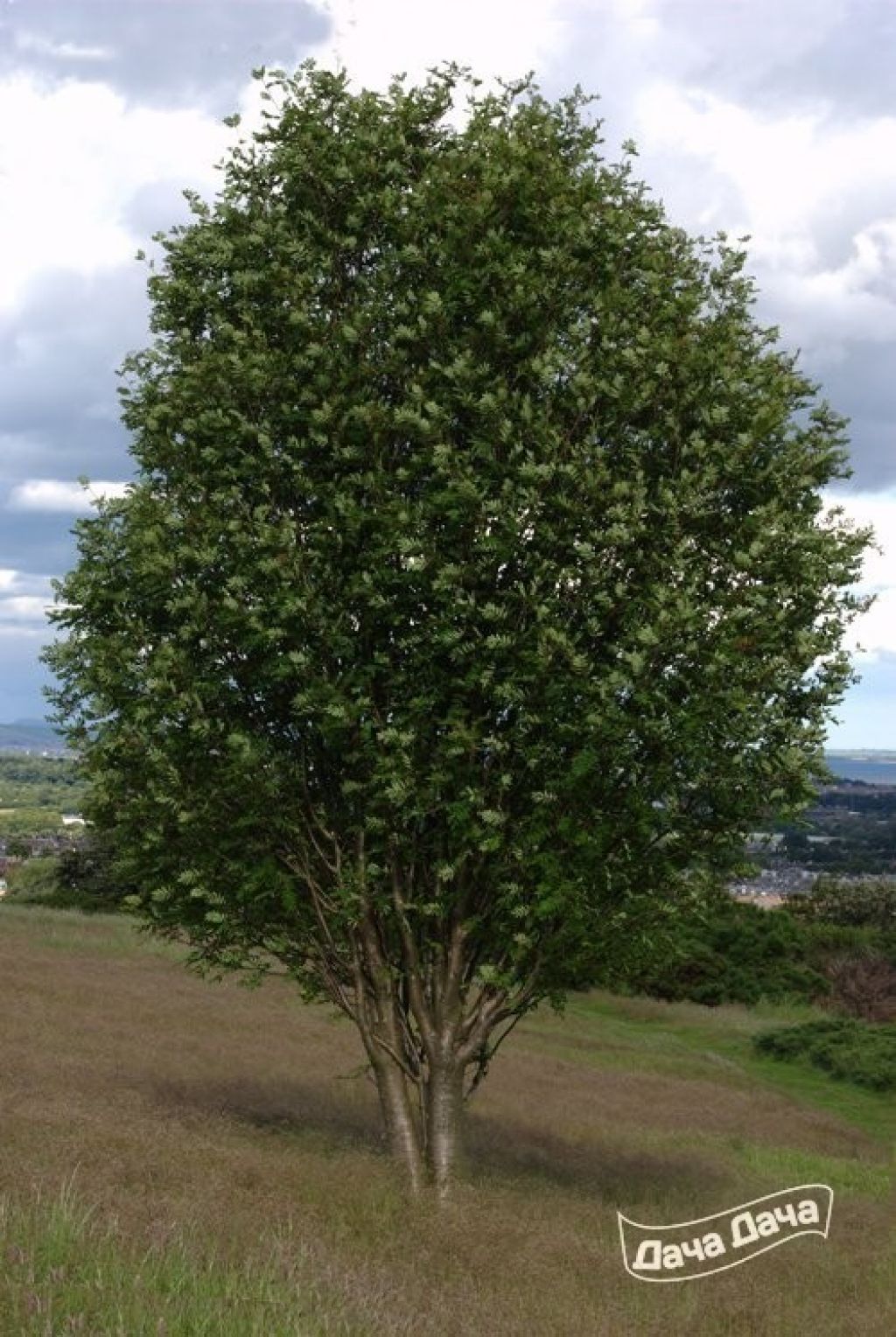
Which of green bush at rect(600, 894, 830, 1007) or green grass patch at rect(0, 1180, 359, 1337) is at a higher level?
green grass patch at rect(0, 1180, 359, 1337)

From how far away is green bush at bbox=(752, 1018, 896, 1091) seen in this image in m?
48.2

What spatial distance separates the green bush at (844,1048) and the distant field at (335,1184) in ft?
12.1

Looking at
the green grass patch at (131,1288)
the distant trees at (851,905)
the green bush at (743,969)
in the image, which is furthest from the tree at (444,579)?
the distant trees at (851,905)

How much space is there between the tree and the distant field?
10.9 feet

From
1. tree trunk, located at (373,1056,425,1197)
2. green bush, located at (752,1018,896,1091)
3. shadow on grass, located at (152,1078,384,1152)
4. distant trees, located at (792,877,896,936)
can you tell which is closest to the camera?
tree trunk, located at (373,1056,425,1197)

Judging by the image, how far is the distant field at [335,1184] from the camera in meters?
9.30

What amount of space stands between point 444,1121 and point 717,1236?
14.5ft

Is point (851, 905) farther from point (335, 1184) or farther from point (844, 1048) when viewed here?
point (335, 1184)

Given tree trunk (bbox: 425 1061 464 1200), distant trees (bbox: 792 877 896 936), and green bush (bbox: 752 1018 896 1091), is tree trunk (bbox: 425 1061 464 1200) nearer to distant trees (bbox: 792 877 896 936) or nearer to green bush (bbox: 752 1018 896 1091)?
green bush (bbox: 752 1018 896 1091)

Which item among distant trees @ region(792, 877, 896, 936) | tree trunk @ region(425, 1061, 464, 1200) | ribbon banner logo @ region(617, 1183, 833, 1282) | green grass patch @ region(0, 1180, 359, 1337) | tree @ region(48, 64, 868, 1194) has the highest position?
tree @ region(48, 64, 868, 1194)

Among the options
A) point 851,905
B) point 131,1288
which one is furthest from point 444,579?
point 851,905

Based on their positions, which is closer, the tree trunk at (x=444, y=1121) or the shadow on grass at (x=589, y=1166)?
the tree trunk at (x=444, y=1121)

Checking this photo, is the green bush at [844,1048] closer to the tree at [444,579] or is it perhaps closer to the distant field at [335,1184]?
the distant field at [335,1184]

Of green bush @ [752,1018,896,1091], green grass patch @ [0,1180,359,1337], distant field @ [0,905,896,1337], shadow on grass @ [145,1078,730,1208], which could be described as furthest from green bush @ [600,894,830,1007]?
green grass patch @ [0,1180,359,1337]
